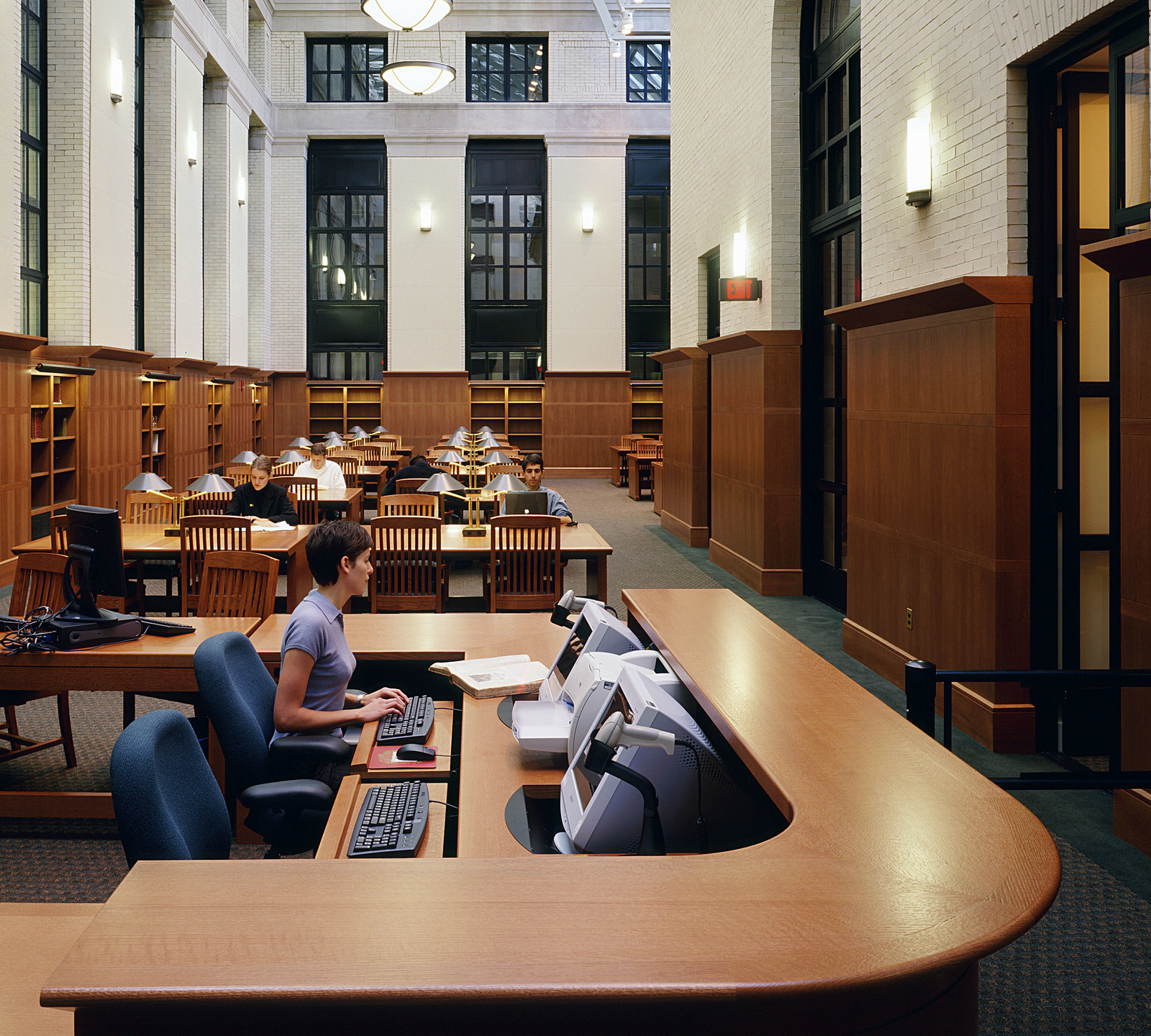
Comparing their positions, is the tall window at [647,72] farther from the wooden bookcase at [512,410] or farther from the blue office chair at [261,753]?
the blue office chair at [261,753]

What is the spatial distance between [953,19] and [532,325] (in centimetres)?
1581

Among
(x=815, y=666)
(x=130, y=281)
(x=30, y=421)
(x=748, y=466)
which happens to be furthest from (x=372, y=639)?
(x=130, y=281)

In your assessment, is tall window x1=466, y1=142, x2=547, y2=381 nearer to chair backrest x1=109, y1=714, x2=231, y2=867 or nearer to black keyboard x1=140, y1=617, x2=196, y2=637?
black keyboard x1=140, y1=617, x2=196, y2=637

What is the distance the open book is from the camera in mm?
3293

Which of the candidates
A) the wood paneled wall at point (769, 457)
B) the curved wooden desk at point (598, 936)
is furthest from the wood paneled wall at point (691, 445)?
the curved wooden desk at point (598, 936)

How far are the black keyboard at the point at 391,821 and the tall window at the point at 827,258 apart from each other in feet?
17.2

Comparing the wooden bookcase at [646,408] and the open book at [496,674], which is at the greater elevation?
the wooden bookcase at [646,408]

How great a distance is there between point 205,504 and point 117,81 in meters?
7.07

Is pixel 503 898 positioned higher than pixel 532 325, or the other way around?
pixel 532 325

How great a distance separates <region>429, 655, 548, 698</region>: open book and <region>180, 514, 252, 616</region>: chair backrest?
10.3ft

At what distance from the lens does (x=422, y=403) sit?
2038 centimetres

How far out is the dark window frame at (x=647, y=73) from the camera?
66.8ft

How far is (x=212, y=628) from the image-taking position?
429 centimetres

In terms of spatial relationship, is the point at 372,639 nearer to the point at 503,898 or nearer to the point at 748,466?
the point at 503,898
